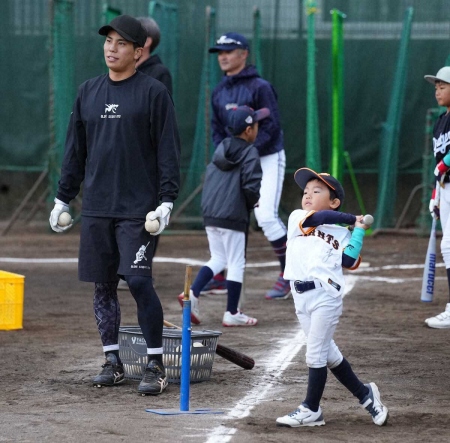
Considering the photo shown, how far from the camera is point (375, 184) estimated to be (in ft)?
50.2

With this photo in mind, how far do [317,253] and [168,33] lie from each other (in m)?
9.99

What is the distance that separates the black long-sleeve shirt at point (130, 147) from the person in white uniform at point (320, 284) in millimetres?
974

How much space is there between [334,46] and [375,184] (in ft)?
7.30

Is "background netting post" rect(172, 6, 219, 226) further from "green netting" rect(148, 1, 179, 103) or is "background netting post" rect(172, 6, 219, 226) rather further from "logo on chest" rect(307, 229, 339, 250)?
"logo on chest" rect(307, 229, 339, 250)

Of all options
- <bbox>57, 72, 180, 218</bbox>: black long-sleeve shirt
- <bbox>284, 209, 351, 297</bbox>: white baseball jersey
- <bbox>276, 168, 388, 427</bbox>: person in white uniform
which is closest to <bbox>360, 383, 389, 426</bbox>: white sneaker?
<bbox>276, 168, 388, 427</bbox>: person in white uniform

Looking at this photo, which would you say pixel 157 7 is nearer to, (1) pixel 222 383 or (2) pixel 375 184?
(2) pixel 375 184

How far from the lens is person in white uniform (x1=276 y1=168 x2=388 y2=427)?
5060mm

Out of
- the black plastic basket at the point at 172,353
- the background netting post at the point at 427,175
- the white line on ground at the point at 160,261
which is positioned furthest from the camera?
the background netting post at the point at 427,175

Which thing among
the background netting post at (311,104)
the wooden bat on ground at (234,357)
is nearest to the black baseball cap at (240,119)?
the wooden bat on ground at (234,357)

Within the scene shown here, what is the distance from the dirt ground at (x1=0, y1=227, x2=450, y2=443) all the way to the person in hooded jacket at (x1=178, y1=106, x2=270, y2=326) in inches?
9.3

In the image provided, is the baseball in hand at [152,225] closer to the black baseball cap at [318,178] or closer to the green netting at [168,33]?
the black baseball cap at [318,178]

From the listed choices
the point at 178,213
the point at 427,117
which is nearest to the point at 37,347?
the point at 178,213

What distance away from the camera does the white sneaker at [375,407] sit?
5.10 metres

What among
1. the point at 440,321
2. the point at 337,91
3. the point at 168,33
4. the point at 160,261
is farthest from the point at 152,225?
the point at 168,33
